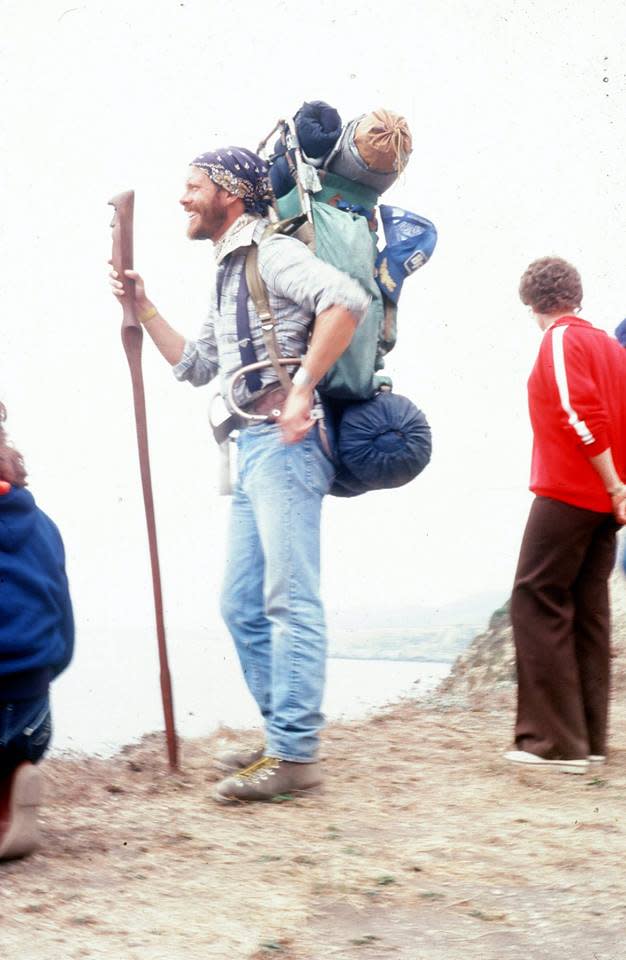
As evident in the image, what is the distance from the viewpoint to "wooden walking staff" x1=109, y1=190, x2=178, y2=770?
4141 millimetres

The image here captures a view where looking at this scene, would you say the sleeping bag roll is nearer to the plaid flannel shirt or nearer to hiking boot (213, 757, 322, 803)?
the plaid flannel shirt

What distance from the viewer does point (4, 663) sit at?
121 inches

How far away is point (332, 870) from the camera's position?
122 inches

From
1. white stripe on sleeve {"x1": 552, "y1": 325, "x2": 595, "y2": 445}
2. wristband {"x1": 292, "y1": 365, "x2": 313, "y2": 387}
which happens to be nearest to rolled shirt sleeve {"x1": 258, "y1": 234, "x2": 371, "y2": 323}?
wristband {"x1": 292, "y1": 365, "x2": 313, "y2": 387}

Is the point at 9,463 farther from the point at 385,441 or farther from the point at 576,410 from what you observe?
the point at 576,410

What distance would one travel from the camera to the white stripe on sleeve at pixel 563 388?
4227mm

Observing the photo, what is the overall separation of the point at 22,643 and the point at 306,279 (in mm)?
1344

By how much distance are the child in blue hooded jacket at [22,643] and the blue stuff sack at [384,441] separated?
1.02 meters

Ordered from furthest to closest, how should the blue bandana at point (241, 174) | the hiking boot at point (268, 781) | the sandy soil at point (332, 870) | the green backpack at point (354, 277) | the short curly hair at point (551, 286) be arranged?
the short curly hair at point (551, 286)
the blue bandana at point (241, 174)
the green backpack at point (354, 277)
the hiking boot at point (268, 781)
the sandy soil at point (332, 870)

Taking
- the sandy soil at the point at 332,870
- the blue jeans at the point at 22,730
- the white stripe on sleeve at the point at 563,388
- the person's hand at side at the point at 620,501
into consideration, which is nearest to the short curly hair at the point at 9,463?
the blue jeans at the point at 22,730

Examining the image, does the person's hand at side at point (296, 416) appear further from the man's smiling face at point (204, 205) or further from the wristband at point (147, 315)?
the wristband at point (147, 315)

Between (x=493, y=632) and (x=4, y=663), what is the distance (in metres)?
5.48

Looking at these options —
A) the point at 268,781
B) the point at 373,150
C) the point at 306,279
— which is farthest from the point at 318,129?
the point at 268,781

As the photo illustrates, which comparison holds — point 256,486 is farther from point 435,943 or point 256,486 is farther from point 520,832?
point 435,943
